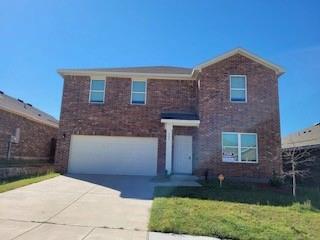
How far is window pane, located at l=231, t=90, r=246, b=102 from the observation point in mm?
16734

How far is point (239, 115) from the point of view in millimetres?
16531

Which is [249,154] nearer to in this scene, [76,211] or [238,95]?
[238,95]

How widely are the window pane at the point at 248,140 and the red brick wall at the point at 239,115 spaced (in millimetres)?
278

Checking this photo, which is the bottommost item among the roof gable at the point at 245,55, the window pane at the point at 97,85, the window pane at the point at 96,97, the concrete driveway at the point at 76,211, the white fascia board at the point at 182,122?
the concrete driveway at the point at 76,211

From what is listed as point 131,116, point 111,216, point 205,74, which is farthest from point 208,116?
point 111,216

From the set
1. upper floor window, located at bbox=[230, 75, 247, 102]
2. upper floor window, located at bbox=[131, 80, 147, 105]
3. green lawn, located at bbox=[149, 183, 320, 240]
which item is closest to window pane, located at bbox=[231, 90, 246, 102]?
upper floor window, located at bbox=[230, 75, 247, 102]

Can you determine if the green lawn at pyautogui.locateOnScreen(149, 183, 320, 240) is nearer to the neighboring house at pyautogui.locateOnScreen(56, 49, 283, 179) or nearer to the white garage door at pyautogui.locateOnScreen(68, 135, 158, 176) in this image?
the neighboring house at pyautogui.locateOnScreen(56, 49, 283, 179)

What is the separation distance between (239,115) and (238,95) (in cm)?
114

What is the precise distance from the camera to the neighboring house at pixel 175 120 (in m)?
16.3

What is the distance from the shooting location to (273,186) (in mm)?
14656

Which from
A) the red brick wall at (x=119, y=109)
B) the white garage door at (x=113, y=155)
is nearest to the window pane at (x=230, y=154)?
the red brick wall at (x=119, y=109)

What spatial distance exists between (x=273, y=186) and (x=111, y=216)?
923cm

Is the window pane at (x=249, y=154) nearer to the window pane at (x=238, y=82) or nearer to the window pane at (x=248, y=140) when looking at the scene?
the window pane at (x=248, y=140)

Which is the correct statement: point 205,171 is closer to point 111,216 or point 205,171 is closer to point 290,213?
point 290,213
